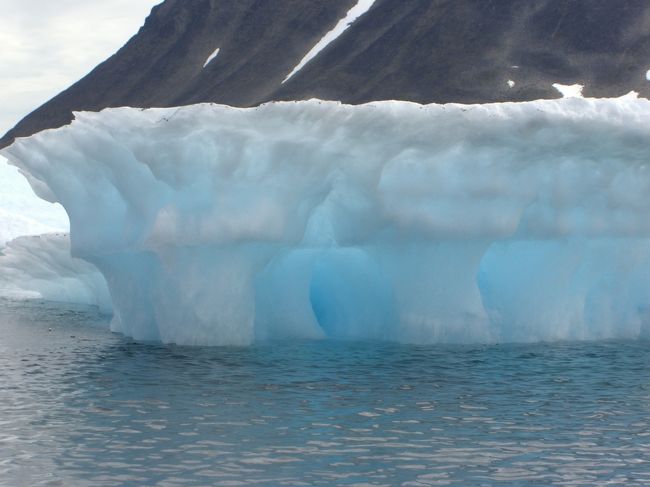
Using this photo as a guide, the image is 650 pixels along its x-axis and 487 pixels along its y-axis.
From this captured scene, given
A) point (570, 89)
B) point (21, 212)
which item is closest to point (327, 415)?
point (21, 212)

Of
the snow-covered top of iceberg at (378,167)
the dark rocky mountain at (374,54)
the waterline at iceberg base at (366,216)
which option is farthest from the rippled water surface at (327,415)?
the dark rocky mountain at (374,54)

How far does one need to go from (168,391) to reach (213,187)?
3.18 meters

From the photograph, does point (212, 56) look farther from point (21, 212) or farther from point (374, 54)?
point (21, 212)

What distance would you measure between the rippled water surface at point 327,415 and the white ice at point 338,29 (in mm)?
76998

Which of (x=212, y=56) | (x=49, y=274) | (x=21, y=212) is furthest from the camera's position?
(x=212, y=56)

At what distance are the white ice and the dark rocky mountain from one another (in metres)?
0.55

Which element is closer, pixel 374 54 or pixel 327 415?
pixel 327 415

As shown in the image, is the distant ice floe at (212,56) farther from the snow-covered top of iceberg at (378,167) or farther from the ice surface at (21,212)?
the snow-covered top of iceberg at (378,167)

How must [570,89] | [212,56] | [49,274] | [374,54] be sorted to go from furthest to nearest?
[212,56], [374,54], [570,89], [49,274]

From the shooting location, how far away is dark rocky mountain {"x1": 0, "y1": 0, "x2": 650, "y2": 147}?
243 ft

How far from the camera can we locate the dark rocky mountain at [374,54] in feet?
243

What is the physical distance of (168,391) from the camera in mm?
11836

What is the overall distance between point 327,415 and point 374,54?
77524 mm

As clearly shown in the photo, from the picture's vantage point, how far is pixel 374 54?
86375 millimetres
